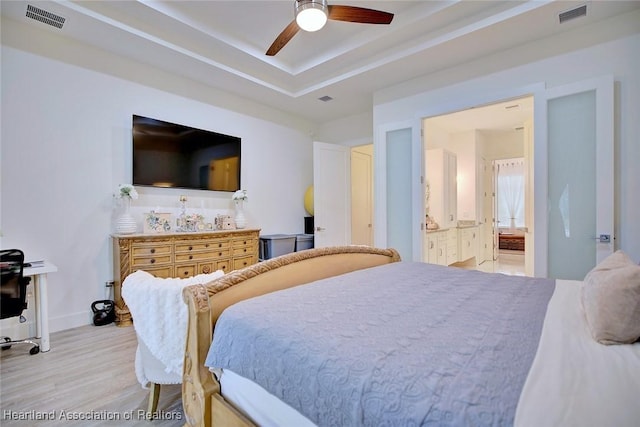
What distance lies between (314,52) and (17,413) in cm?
406

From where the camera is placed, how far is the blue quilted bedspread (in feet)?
2.40

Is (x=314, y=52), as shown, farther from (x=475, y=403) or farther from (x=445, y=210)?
(x=475, y=403)

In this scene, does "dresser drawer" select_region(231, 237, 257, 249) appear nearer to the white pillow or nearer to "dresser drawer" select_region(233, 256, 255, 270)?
"dresser drawer" select_region(233, 256, 255, 270)

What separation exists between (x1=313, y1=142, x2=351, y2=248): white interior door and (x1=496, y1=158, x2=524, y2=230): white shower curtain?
5470 mm

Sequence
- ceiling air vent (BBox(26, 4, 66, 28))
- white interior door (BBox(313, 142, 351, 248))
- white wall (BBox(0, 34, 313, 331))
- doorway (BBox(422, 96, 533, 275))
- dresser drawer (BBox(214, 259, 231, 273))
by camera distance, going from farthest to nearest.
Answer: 1. doorway (BBox(422, 96, 533, 275))
2. white interior door (BBox(313, 142, 351, 248))
3. dresser drawer (BBox(214, 259, 231, 273))
4. white wall (BBox(0, 34, 313, 331))
5. ceiling air vent (BBox(26, 4, 66, 28))

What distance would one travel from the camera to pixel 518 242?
26.4ft

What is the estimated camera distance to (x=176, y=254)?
3.41m

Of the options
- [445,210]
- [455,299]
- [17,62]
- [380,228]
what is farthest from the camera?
[445,210]

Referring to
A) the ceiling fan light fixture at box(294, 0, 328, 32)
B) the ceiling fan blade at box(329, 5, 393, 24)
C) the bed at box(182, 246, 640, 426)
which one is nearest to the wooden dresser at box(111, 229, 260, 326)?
the bed at box(182, 246, 640, 426)

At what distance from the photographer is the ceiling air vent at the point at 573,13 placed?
2.58 m

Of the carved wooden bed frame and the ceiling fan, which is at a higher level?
the ceiling fan

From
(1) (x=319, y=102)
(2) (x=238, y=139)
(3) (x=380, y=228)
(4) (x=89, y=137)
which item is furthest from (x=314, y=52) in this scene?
(4) (x=89, y=137)

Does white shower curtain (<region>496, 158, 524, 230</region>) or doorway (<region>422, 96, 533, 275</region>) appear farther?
white shower curtain (<region>496, 158, 524, 230</region>)

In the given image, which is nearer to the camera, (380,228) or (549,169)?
(549,169)
